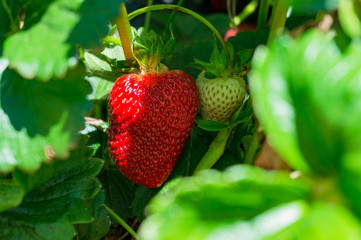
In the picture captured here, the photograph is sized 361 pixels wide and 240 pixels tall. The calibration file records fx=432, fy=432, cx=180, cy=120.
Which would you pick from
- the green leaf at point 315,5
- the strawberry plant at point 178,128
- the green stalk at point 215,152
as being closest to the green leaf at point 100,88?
the strawberry plant at point 178,128

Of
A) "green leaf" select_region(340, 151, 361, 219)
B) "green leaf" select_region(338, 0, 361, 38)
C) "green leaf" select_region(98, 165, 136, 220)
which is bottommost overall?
"green leaf" select_region(98, 165, 136, 220)

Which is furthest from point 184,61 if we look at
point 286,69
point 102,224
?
point 286,69

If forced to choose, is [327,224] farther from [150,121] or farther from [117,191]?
[117,191]

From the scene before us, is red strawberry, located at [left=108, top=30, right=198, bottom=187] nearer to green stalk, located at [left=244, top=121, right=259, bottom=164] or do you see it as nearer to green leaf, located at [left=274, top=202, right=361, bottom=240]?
green stalk, located at [left=244, top=121, right=259, bottom=164]

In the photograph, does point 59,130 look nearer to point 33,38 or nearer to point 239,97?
point 33,38

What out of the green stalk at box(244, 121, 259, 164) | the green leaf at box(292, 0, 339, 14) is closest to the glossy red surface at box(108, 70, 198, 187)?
the green stalk at box(244, 121, 259, 164)

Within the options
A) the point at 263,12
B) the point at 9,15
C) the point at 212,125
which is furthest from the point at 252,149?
the point at 263,12
